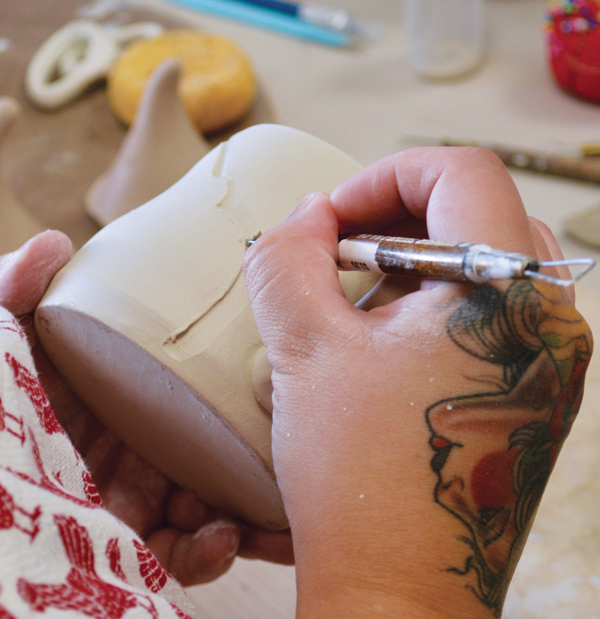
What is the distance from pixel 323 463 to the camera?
427 mm

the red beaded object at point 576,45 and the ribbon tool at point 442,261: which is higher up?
the ribbon tool at point 442,261

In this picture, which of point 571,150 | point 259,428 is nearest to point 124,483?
point 259,428

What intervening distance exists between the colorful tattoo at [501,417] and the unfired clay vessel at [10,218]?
70 centimetres

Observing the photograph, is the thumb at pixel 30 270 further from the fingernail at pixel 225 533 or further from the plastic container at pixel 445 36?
the plastic container at pixel 445 36

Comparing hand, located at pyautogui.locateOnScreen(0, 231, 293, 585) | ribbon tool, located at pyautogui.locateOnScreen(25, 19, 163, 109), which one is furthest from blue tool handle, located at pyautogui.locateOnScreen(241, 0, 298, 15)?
hand, located at pyautogui.locateOnScreen(0, 231, 293, 585)

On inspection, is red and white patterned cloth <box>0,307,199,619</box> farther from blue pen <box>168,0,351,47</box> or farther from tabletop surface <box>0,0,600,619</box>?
blue pen <box>168,0,351,47</box>

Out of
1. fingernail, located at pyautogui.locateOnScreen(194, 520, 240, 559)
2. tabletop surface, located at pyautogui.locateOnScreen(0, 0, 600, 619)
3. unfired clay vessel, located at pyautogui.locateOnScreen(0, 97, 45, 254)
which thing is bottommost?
fingernail, located at pyautogui.locateOnScreen(194, 520, 240, 559)

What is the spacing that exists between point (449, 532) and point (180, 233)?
13.6 inches

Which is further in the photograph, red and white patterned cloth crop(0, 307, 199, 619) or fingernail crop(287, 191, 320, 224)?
Answer: fingernail crop(287, 191, 320, 224)

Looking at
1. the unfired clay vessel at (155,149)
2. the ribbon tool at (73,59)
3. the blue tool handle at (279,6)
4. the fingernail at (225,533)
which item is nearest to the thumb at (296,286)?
the fingernail at (225,533)

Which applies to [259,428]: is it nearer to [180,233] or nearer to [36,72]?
[180,233]

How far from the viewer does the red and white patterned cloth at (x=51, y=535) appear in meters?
0.35

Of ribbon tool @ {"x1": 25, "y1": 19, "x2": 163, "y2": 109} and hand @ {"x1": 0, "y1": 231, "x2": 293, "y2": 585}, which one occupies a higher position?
ribbon tool @ {"x1": 25, "y1": 19, "x2": 163, "y2": 109}

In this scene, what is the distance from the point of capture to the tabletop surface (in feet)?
3.20
